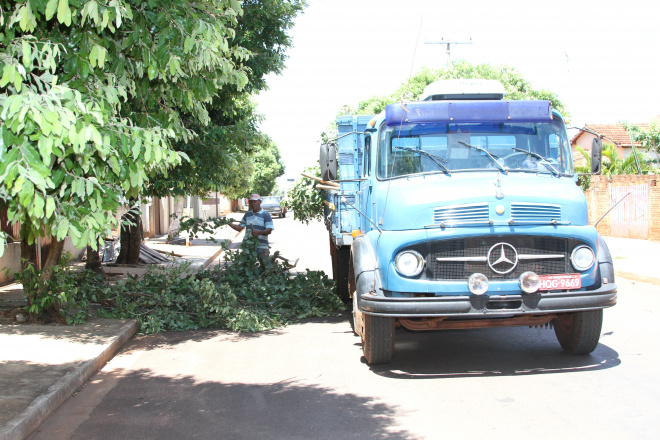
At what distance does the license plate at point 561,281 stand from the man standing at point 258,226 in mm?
5597

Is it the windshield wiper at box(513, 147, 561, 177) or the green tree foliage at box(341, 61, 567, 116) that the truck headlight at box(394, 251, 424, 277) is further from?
the green tree foliage at box(341, 61, 567, 116)

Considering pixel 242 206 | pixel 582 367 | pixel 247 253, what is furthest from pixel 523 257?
pixel 242 206

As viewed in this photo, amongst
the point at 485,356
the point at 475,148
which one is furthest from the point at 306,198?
the point at 485,356

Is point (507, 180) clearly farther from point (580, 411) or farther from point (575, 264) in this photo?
point (580, 411)

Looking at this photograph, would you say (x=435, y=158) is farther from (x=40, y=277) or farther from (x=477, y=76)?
(x=477, y=76)

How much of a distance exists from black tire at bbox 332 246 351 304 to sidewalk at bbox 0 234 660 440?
3111mm

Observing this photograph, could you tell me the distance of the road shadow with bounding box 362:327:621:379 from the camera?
6105 mm

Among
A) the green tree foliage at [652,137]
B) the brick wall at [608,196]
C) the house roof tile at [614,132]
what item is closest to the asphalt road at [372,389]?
the brick wall at [608,196]

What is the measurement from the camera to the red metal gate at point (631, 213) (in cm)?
2077

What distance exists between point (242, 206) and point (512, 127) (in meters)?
86.9

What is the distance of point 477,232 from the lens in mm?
5594

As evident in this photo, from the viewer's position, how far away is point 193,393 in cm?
571

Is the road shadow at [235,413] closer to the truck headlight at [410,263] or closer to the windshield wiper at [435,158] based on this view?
the truck headlight at [410,263]

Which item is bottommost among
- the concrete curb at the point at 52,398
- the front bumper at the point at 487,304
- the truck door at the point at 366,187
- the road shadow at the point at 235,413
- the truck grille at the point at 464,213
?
the road shadow at the point at 235,413
